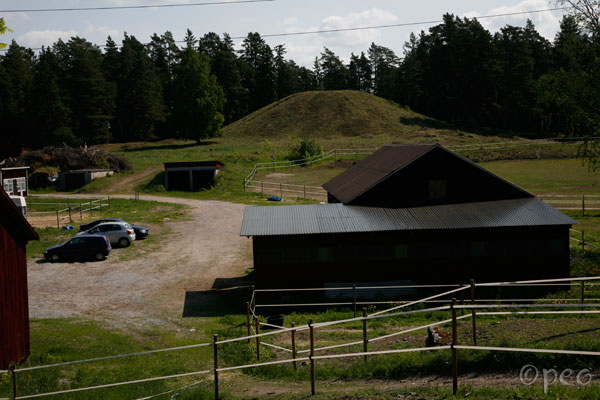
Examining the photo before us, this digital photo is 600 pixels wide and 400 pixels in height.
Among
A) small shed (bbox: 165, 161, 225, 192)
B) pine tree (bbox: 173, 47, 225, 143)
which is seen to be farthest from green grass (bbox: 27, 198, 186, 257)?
pine tree (bbox: 173, 47, 225, 143)

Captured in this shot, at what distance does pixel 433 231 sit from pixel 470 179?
5.25 meters

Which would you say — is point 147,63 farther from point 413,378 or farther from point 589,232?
point 413,378

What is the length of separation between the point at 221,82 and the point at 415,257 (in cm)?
11938

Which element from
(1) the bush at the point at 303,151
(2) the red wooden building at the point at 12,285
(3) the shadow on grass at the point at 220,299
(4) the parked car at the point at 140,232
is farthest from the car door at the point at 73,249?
(1) the bush at the point at 303,151

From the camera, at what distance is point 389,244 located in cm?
2588

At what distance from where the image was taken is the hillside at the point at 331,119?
120 meters

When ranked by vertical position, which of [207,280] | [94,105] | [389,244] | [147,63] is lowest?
[207,280]

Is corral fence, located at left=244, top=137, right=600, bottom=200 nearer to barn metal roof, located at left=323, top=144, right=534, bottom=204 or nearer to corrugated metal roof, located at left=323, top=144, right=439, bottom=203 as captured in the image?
barn metal roof, located at left=323, top=144, right=534, bottom=204

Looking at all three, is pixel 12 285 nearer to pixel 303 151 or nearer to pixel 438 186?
pixel 438 186

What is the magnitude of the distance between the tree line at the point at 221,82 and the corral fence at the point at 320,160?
1000cm

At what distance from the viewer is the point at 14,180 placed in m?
56.9

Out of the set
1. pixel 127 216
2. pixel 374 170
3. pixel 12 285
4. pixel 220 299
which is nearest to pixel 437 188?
pixel 374 170

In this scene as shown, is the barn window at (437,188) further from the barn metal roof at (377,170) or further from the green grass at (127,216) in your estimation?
the green grass at (127,216)

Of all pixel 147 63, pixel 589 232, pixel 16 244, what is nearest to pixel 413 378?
pixel 16 244
